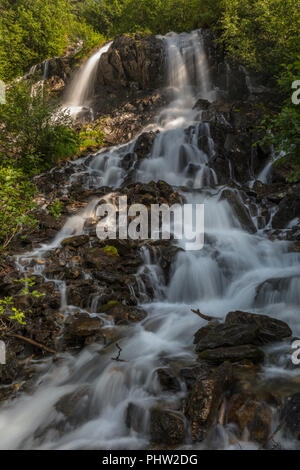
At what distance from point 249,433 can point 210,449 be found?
0.43m

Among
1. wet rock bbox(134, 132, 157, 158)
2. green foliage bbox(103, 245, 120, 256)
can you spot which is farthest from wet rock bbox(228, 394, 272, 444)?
wet rock bbox(134, 132, 157, 158)

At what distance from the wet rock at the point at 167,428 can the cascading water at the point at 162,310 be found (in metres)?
0.14

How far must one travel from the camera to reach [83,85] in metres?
19.7

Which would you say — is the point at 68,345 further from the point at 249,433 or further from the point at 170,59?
the point at 170,59

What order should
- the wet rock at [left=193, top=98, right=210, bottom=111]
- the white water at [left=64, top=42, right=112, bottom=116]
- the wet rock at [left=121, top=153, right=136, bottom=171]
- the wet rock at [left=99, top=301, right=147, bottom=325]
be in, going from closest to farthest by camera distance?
the wet rock at [left=99, top=301, right=147, bottom=325] → the wet rock at [left=121, top=153, right=136, bottom=171] → the wet rock at [left=193, top=98, right=210, bottom=111] → the white water at [left=64, top=42, right=112, bottom=116]

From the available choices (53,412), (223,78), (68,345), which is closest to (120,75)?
(223,78)

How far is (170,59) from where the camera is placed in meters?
18.2

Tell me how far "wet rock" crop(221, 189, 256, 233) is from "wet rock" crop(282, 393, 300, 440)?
19.8 ft

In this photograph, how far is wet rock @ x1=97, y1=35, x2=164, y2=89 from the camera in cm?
1788

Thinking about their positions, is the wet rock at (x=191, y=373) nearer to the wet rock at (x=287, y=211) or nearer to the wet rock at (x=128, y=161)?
the wet rock at (x=287, y=211)

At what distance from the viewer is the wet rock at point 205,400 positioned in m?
3.11
